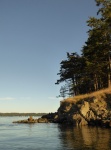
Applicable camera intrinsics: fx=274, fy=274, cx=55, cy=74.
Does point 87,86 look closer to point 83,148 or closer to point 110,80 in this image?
point 110,80

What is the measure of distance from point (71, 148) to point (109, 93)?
31.0 m

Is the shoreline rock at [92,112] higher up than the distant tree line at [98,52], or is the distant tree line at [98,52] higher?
the distant tree line at [98,52]

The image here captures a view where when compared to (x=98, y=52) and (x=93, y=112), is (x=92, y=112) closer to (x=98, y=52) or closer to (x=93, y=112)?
(x=93, y=112)

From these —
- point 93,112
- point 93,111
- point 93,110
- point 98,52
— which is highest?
point 98,52

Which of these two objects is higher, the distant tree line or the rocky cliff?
the distant tree line

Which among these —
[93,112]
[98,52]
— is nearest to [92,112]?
[93,112]

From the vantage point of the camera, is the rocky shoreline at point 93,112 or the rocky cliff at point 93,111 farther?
the rocky cliff at point 93,111

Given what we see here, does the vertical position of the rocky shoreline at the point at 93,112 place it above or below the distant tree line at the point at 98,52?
below

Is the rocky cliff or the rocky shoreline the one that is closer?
the rocky shoreline

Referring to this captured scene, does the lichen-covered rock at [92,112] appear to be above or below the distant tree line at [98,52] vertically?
below

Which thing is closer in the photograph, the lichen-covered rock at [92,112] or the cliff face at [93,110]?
the lichen-covered rock at [92,112]

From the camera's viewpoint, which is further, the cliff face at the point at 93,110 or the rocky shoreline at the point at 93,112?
the cliff face at the point at 93,110

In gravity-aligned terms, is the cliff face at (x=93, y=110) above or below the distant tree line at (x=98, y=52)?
below

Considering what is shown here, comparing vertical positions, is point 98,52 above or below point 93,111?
above
